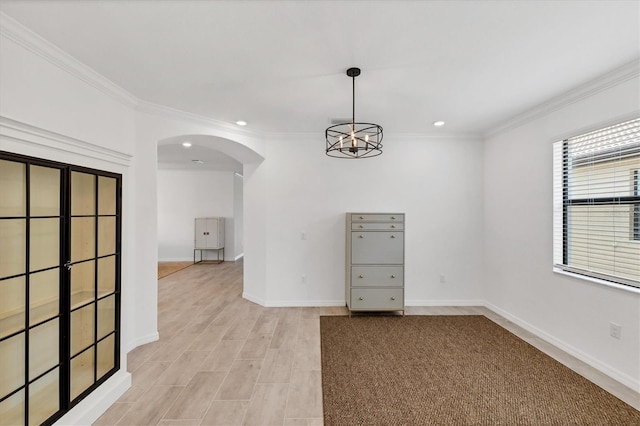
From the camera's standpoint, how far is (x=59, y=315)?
199cm

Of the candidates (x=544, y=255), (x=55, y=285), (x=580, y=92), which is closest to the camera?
(x=55, y=285)

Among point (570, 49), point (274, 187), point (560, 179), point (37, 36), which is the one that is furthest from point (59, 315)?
point (560, 179)

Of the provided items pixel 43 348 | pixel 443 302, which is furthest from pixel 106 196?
pixel 443 302

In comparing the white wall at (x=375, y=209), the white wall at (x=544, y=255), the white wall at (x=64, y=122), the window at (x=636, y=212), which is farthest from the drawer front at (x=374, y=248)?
the white wall at (x=64, y=122)

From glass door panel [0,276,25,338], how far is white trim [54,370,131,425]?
0.72 meters

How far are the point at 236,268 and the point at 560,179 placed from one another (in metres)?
6.58

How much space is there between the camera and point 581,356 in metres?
2.87

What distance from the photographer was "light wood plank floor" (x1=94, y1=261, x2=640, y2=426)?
7.03 feet

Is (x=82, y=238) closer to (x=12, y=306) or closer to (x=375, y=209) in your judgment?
(x=12, y=306)

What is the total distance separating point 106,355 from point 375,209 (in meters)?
3.57

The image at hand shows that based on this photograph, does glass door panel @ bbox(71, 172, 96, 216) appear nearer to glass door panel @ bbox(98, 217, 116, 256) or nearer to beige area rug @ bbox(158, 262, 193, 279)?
glass door panel @ bbox(98, 217, 116, 256)

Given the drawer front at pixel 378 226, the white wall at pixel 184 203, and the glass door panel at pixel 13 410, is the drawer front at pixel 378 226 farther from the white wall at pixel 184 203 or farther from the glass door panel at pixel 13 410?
the white wall at pixel 184 203

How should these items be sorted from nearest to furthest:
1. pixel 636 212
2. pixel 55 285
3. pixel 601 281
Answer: pixel 55 285
pixel 636 212
pixel 601 281

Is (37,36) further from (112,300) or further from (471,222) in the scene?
(471,222)
